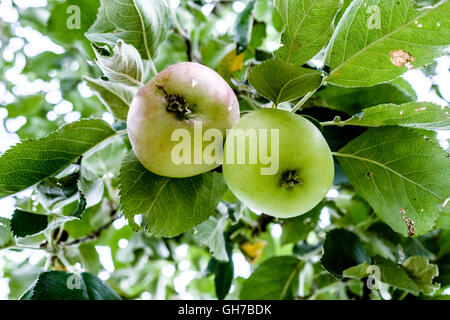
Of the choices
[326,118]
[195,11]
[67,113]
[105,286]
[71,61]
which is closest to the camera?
[326,118]

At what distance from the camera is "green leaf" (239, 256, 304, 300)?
1.31 meters

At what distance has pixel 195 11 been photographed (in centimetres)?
166

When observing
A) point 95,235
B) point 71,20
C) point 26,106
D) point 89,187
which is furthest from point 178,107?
point 26,106

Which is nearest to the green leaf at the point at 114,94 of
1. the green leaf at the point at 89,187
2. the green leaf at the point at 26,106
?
the green leaf at the point at 89,187

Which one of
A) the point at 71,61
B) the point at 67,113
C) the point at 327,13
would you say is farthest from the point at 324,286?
the point at 71,61

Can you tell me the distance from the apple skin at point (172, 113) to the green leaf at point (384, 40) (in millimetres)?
236

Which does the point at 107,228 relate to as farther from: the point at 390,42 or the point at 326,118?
the point at 390,42

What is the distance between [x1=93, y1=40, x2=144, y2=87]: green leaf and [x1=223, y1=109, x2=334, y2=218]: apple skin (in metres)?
0.25

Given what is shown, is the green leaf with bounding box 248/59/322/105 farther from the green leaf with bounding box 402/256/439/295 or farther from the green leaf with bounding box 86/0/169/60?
the green leaf with bounding box 402/256/439/295

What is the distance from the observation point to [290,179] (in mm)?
707

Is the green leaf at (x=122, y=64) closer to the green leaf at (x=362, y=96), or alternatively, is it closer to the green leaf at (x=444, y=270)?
the green leaf at (x=362, y=96)

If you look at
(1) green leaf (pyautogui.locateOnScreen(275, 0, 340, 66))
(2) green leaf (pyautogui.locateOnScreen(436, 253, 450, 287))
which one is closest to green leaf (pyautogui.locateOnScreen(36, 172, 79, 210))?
(1) green leaf (pyautogui.locateOnScreen(275, 0, 340, 66))

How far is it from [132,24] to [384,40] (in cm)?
51

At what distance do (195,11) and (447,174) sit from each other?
1.19m
